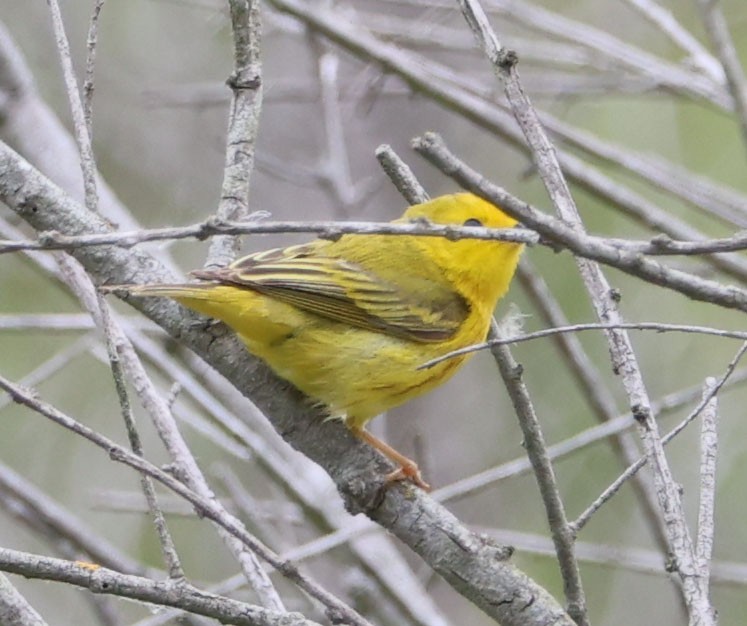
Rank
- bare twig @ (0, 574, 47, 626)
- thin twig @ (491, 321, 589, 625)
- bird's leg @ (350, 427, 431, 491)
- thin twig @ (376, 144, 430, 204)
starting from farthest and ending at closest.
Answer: bird's leg @ (350, 427, 431, 491), thin twig @ (376, 144, 430, 204), thin twig @ (491, 321, 589, 625), bare twig @ (0, 574, 47, 626)

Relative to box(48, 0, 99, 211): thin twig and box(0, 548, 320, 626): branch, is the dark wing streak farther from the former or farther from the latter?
box(0, 548, 320, 626): branch

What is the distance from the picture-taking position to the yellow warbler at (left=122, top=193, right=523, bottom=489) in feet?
9.98

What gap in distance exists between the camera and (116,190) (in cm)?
811

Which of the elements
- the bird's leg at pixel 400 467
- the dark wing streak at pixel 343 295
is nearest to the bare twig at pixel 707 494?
the bird's leg at pixel 400 467

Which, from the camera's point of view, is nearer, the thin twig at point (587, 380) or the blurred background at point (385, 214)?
the thin twig at point (587, 380)

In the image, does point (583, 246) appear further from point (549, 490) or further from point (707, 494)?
point (549, 490)

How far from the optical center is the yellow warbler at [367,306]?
3.04m

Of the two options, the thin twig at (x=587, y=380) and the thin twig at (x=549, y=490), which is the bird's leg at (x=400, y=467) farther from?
the thin twig at (x=587, y=380)

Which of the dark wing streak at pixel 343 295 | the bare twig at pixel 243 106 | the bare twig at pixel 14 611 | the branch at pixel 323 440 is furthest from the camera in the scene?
the dark wing streak at pixel 343 295

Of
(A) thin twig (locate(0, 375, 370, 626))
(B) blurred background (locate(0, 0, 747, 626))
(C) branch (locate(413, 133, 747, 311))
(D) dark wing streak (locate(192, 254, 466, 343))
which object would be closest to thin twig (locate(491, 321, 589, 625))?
(A) thin twig (locate(0, 375, 370, 626))

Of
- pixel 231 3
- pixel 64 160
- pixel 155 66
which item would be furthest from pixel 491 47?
pixel 155 66

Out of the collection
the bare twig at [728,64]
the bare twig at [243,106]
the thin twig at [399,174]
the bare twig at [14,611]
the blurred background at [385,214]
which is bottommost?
the bare twig at [14,611]

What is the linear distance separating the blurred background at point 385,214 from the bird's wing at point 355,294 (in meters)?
0.92

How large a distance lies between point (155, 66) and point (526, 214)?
796 cm
